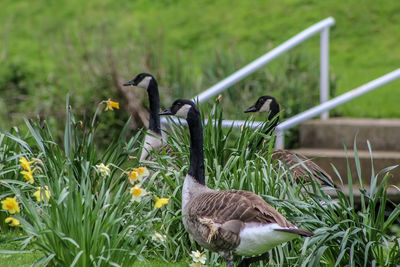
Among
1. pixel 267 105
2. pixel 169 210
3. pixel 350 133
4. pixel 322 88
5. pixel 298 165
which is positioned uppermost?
pixel 267 105

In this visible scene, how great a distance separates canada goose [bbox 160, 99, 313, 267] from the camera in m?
4.37

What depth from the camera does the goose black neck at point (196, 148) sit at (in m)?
5.04

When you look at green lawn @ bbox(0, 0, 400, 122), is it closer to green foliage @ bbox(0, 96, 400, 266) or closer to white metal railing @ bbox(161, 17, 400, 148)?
white metal railing @ bbox(161, 17, 400, 148)

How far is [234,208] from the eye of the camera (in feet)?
14.9

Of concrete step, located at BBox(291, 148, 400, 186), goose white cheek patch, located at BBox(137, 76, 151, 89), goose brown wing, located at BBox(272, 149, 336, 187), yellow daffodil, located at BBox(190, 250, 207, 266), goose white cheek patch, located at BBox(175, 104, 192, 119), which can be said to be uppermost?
goose white cheek patch, located at BBox(175, 104, 192, 119)

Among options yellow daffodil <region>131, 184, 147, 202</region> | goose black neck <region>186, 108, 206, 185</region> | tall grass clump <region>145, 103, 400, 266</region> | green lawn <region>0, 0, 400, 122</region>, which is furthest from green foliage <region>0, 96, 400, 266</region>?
green lawn <region>0, 0, 400, 122</region>

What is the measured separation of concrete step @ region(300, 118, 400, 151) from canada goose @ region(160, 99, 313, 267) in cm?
452

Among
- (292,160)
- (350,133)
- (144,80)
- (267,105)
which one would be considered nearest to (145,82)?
(144,80)

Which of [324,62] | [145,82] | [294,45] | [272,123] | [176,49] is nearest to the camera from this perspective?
[272,123]

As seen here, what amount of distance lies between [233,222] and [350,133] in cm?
516

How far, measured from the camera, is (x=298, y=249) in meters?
5.47

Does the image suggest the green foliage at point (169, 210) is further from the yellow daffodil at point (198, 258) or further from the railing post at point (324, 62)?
the railing post at point (324, 62)

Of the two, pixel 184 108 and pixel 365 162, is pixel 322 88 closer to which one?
pixel 365 162

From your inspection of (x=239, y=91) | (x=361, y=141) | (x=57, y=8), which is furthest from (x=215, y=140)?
(x=57, y=8)
